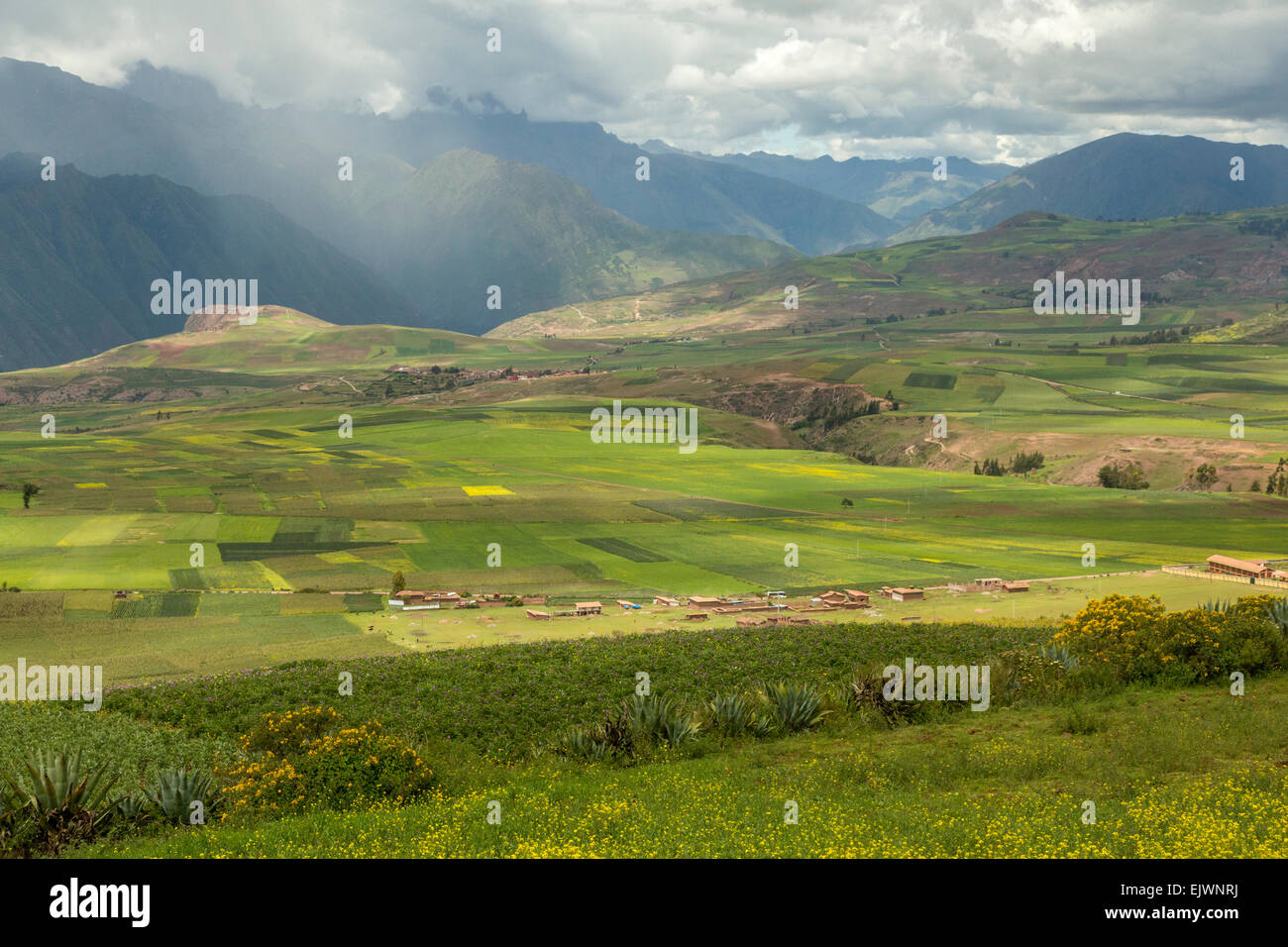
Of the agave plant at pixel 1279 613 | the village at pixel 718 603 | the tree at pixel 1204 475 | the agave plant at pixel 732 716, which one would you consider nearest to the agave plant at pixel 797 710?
the agave plant at pixel 732 716

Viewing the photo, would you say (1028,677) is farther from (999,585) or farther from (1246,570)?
(1246,570)

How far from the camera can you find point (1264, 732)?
63.3ft

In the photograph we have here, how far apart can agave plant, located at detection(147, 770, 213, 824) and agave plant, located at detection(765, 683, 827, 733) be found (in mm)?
12235

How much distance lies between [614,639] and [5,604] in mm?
31318

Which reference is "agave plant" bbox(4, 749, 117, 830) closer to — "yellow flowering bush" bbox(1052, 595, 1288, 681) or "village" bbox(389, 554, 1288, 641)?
"yellow flowering bush" bbox(1052, 595, 1288, 681)

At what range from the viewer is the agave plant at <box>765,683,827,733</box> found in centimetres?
2409

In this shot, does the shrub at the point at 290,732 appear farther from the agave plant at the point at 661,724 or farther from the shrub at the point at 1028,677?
the shrub at the point at 1028,677

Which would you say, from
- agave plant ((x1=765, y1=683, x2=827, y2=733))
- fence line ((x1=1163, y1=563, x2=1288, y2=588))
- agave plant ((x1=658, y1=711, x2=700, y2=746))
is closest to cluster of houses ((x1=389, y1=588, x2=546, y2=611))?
agave plant ((x1=765, y1=683, x2=827, y2=733))

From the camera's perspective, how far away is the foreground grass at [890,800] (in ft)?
44.8

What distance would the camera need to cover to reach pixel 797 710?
79.4 feet

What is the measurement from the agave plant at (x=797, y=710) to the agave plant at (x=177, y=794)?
12235 mm
